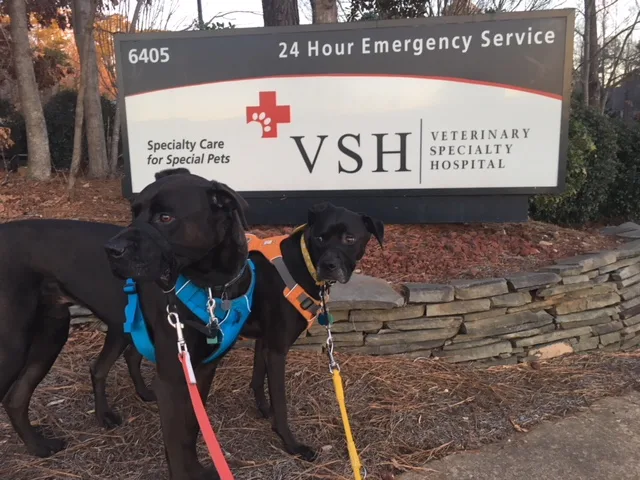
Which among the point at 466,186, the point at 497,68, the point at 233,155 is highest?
the point at 497,68

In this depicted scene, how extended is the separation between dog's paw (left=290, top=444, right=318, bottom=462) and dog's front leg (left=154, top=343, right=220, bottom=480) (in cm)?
58

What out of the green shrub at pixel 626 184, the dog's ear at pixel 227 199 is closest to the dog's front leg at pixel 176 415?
the dog's ear at pixel 227 199

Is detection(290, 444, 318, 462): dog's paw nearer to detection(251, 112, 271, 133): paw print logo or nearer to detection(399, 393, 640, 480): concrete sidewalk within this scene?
detection(399, 393, 640, 480): concrete sidewalk

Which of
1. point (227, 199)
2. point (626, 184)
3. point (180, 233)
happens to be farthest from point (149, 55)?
point (626, 184)

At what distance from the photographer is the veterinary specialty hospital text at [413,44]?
4.53 meters

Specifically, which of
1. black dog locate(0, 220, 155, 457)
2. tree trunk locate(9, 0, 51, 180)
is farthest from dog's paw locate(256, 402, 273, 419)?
tree trunk locate(9, 0, 51, 180)

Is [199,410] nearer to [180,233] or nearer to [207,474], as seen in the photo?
[180,233]

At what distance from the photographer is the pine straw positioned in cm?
269

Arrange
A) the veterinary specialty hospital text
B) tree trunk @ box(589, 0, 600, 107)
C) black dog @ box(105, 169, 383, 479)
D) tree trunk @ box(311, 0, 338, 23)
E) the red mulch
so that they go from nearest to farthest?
black dog @ box(105, 169, 383, 479)
the red mulch
the veterinary specialty hospital text
tree trunk @ box(311, 0, 338, 23)
tree trunk @ box(589, 0, 600, 107)

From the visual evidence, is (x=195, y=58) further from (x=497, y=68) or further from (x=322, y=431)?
(x=322, y=431)

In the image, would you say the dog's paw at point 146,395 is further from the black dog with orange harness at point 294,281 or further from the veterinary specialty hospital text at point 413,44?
the veterinary specialty hospital text at point 413,44

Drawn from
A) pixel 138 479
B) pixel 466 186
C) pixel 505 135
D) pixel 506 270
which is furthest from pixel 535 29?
pixel 138 479

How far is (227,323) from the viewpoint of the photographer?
2.18 m

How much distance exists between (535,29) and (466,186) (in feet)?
4.69
